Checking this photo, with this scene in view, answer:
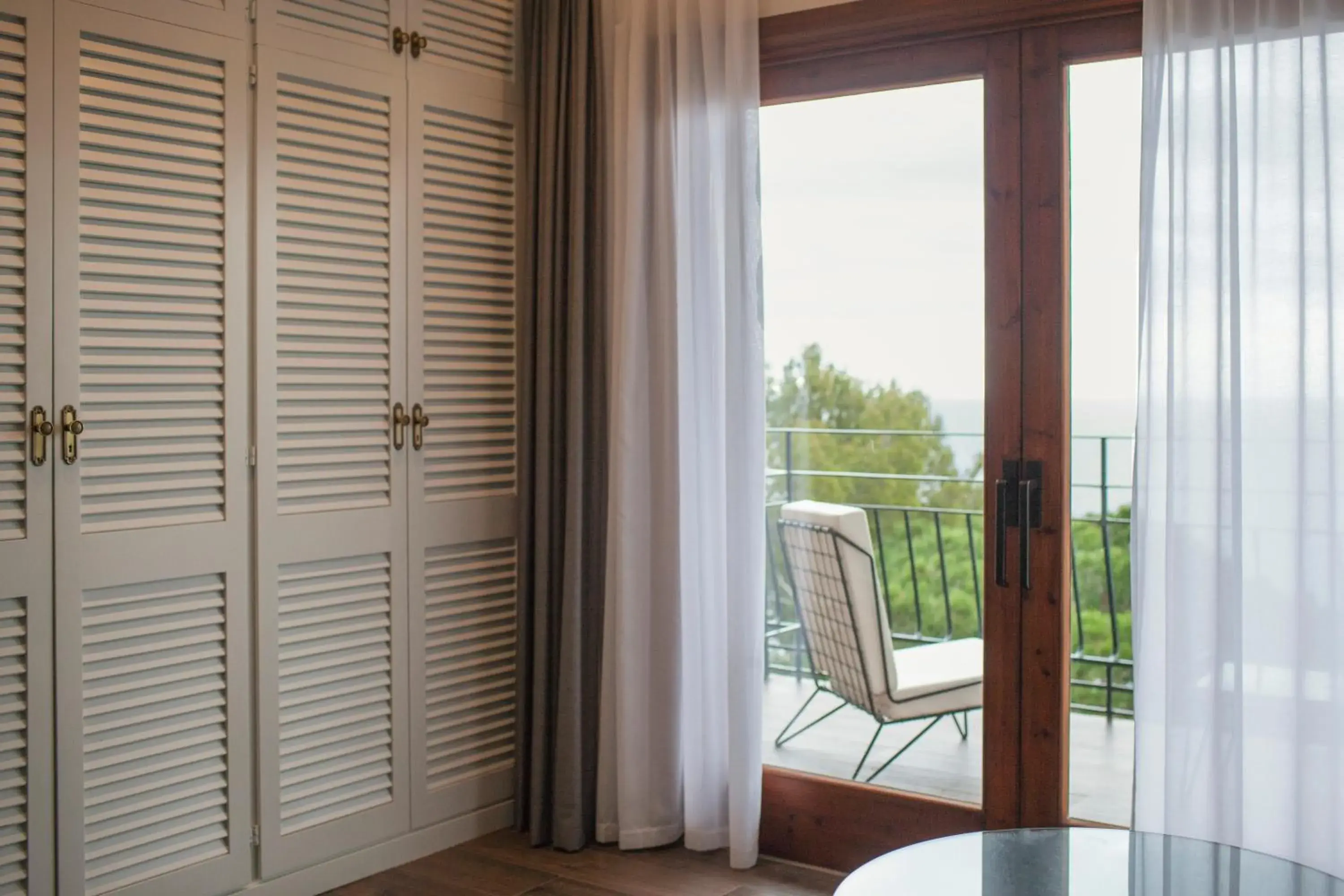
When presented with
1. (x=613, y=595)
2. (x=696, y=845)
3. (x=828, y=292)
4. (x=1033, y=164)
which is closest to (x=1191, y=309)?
(x=1033, y=164)

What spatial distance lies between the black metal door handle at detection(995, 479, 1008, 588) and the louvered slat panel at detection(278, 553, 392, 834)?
1557 millimetres

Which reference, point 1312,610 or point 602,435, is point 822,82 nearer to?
point 602,435

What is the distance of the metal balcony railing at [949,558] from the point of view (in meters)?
2.72

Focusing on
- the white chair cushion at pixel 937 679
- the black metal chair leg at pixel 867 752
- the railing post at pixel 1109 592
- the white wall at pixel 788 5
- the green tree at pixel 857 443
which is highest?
the white wall at pixel 788 5

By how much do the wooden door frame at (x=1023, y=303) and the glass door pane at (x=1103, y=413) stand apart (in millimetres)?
29

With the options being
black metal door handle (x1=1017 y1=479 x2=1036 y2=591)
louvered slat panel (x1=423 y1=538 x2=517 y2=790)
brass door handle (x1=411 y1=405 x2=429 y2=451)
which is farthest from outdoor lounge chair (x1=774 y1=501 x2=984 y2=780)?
brass door handle (x1=411 y1=405 x2=429 y2=451)

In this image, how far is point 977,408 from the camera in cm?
289

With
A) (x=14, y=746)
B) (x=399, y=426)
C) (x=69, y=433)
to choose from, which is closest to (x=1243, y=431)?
(x=399, y=426)

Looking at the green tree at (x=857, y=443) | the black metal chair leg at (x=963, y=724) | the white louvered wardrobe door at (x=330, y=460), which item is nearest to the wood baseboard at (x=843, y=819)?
the black metal chair leg at (x=963, y=724)

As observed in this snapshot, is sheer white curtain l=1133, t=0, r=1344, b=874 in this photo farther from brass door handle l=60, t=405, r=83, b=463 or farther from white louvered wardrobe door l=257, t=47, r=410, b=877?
brass door handle l=60, t=405, r=83, b=463

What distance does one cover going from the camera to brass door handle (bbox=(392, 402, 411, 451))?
3143mm

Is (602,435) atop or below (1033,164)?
below

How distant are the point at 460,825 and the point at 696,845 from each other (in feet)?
2.21

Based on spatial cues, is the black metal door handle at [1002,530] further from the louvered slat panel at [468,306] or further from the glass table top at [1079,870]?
the louvered slat panel at [468,306]
